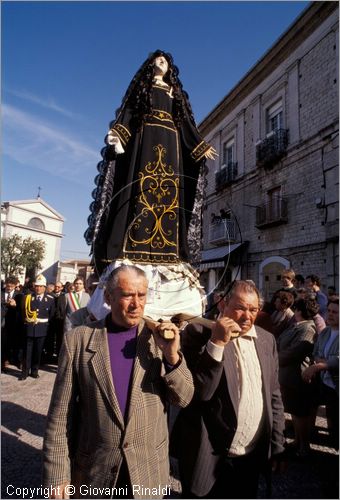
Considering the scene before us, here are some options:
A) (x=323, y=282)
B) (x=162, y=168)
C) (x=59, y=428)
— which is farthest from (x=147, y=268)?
(x=323, y=282)

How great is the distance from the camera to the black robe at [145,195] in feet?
10.9

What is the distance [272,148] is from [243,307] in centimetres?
1414

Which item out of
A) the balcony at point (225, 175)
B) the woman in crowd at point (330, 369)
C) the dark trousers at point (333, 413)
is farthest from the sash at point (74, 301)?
the balcony at point (225, 175)

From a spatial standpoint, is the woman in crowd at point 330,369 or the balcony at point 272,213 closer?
the woman in crowd at point 330,369

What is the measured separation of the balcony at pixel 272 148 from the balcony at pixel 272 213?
1.81 metres

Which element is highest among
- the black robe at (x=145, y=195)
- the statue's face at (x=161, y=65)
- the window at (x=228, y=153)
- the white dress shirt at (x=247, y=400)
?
the window at (x=228, y=153)

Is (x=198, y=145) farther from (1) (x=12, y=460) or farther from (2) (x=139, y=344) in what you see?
(1) (x=12, y=460)

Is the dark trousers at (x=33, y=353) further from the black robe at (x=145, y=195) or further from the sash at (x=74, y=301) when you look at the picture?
the black robe at (x=145, y=195)

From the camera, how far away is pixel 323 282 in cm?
1198

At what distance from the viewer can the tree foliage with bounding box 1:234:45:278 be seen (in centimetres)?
2934

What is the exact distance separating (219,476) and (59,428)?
1.04m

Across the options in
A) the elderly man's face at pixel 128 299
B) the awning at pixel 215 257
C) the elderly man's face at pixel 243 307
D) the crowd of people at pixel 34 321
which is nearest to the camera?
the elderly man's face at pixel 128 299

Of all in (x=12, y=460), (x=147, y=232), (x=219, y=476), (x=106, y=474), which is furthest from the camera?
(x=147, y=232)

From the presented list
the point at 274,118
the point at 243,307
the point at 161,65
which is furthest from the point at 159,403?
the point at 274,118
